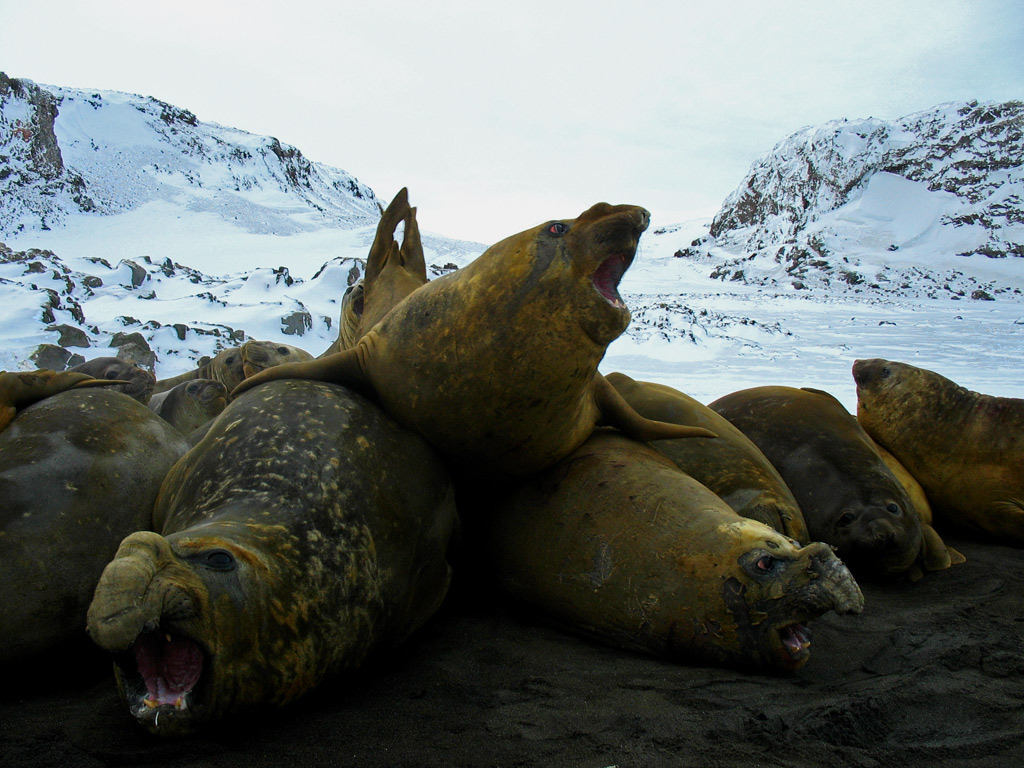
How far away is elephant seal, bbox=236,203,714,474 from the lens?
255 centimetres

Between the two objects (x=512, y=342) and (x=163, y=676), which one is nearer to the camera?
(x=163, y=676)

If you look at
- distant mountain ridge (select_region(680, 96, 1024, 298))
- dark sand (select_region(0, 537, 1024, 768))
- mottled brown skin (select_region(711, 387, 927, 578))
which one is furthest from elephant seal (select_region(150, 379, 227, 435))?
distant mountain ridge (select_region(680, 96, 1024, 298))

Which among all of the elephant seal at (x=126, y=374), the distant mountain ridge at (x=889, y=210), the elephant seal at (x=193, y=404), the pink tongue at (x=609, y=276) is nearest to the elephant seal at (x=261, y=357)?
the elephant seal at (x=193, y=404)

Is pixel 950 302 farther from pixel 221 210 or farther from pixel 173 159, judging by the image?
pixel 173 159

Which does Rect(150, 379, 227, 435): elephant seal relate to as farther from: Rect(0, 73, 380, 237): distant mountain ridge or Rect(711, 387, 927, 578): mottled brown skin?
Rect(0, 73, 380, 237): distant mountain ridge

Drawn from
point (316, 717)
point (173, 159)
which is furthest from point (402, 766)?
point (173, 159)

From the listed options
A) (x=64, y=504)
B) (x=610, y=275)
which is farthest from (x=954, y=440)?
(x=64, y=504)

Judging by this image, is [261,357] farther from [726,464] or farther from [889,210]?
[889,210]

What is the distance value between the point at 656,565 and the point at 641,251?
9.73 ft

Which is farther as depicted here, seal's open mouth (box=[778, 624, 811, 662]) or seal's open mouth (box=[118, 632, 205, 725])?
seal's open mouth (box=[778, 624, 811, 662])

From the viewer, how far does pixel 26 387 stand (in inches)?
121

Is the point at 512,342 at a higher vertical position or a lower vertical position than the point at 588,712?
higher

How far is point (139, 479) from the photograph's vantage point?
2.80 m

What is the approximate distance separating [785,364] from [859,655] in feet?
38.5
